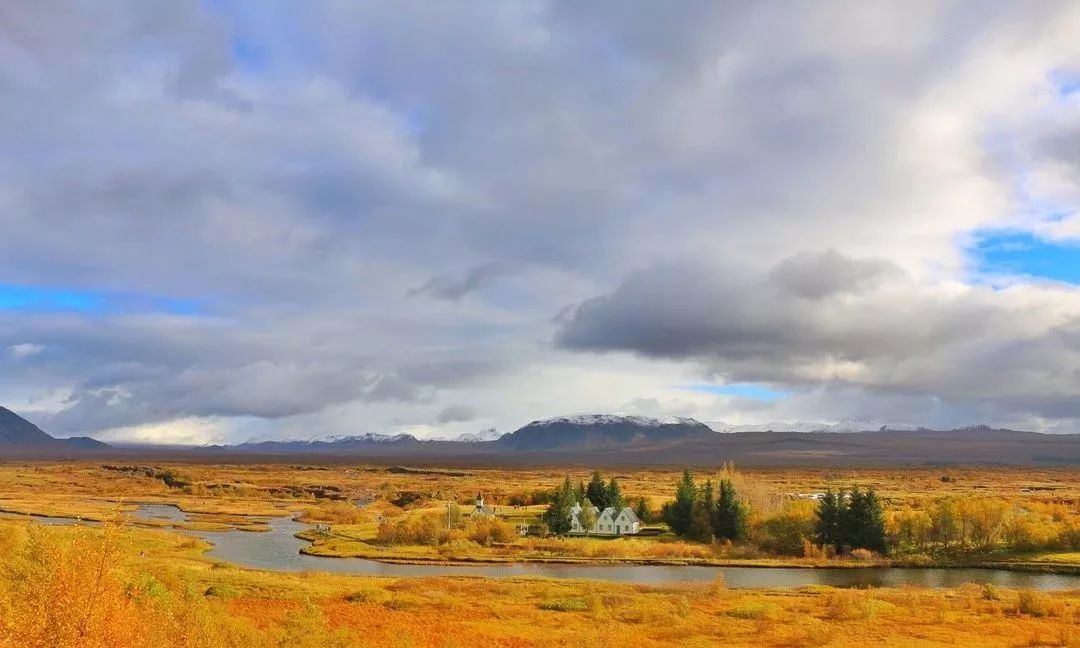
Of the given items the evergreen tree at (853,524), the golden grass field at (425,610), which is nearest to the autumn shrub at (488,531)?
the golden grass field at (425,610)

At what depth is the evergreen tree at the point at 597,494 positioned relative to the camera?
108312 mm

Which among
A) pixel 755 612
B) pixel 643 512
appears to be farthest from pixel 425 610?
pixel 643 512

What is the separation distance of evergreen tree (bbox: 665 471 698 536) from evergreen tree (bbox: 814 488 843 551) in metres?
17.6

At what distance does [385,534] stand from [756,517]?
158 ft

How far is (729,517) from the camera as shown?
94.8m

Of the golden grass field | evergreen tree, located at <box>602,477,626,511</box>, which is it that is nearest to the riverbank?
the golden grass field

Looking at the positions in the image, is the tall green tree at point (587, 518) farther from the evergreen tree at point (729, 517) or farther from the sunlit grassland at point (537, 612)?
the sunlit grassland at point (537, 612)

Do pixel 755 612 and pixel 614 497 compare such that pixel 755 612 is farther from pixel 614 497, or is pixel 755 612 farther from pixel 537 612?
pixel 614 497

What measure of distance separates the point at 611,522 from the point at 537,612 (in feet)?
181

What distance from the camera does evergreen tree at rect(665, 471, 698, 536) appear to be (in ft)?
329

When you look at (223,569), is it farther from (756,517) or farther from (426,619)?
(756,517)

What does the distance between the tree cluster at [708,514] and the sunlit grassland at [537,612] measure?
3358 cm

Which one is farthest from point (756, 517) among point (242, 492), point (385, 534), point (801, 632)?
point (242, 492)

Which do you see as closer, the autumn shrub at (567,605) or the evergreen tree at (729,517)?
the autumn shrub at (567,605)
